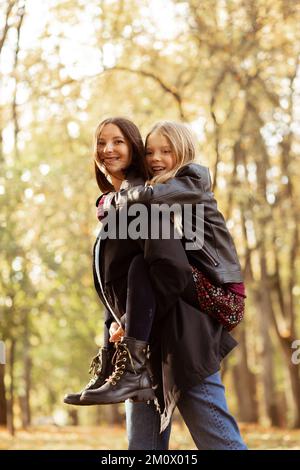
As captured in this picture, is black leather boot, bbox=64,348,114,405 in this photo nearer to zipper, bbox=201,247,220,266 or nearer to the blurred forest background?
zipper, bbox=201,247,220,266

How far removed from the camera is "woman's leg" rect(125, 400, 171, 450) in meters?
3.37

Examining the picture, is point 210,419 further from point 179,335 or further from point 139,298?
point 139,298

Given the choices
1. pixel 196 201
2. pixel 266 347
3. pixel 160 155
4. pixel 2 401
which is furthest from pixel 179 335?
pixel 2 401

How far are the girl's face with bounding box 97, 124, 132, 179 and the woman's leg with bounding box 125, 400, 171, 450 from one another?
1.06 metres

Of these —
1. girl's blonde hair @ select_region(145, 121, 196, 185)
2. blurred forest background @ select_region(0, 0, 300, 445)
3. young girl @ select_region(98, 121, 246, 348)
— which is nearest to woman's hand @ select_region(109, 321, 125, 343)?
young girl @ select_region(98, 121, 246, 348)

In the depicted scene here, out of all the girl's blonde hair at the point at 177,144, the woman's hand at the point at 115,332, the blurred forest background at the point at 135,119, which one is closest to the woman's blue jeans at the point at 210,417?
the woman's hand at the point at 115,332

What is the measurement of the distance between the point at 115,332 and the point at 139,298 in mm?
310

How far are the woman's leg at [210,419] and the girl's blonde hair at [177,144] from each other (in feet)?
2.84

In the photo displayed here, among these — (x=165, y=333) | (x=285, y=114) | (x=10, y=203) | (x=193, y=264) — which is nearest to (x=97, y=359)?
(x=165, y=333)

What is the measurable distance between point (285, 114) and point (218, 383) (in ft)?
34.3

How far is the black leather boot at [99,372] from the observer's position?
10.4 ft

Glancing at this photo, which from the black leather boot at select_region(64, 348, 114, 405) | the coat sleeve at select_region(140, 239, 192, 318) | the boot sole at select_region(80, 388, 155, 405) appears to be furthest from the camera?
the black leather boot at select_region(64, 348, 114, 405)

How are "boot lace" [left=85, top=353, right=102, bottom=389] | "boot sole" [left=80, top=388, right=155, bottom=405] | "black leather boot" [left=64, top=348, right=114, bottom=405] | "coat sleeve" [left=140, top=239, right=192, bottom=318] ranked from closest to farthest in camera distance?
"coat sleeve" [left=140, top=239, right=192, bottom=318] < "boot sole" [left=80, top=388, right=155, bottom=405] < "black leather boot" [left=64, top=348, right=114, bottom=405] < "boot lace" [left=85, top=353, right=102, bottom=389]

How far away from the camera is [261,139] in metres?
12.9
